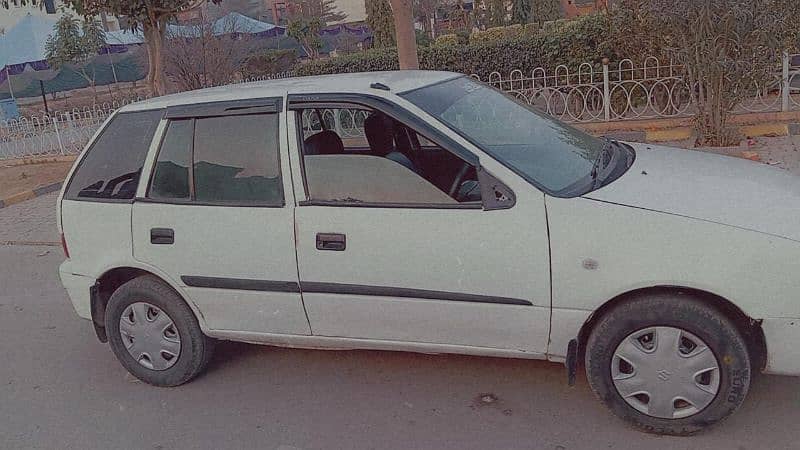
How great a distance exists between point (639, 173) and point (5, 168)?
44.5 feet

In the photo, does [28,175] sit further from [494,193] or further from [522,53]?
[494,193]

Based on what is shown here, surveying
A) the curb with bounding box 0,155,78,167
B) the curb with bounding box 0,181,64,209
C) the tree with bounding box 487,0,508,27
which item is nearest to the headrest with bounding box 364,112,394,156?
the curb with bounding box 0,181,64,209

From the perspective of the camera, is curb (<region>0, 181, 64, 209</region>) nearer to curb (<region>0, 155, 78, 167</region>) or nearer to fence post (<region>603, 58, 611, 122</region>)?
curb (<region>0, 155, 78, 167</region>)

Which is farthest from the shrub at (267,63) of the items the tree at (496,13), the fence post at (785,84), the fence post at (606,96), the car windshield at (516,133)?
the car windshield at (516,133)

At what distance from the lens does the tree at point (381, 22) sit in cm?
1812

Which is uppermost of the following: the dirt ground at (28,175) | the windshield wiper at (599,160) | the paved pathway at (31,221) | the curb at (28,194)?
the windshield wiper at (599,160)

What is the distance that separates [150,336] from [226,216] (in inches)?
36.8

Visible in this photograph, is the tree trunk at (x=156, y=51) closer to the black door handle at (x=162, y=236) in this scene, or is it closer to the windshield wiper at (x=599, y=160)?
the black door handle at (x=162, y=236)

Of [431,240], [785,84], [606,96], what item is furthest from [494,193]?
[785,84]

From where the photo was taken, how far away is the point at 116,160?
154 inches

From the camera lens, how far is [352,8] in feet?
127

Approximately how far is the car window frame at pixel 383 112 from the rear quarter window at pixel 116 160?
35.9 inches

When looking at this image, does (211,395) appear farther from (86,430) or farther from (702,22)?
(702,22)

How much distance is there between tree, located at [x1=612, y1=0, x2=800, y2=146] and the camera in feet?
23.2
